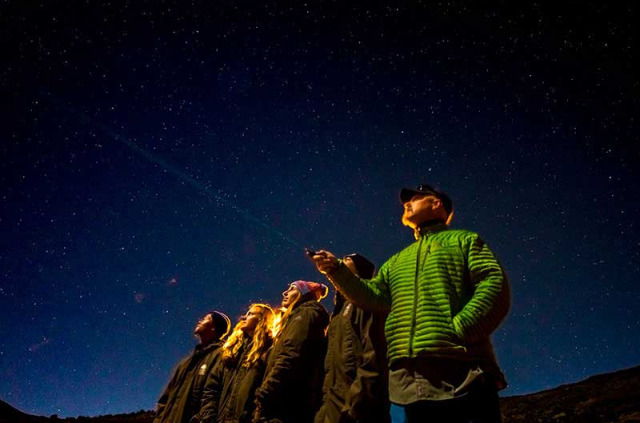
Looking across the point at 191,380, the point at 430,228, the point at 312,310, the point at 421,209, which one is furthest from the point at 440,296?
the point at 191,380

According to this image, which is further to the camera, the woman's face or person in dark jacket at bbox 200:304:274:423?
the woman's face

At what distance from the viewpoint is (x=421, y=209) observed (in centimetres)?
307

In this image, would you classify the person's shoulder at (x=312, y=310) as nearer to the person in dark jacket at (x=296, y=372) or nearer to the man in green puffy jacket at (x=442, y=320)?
the person in dark jacket at (x=296, y=372)

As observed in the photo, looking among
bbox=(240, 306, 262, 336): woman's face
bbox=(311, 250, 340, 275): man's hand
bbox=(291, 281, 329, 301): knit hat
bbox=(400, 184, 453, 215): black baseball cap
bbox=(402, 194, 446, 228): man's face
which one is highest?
bbox=(291, 281, 329, 301): knit hat

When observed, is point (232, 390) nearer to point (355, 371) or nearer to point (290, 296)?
point (290, 296)

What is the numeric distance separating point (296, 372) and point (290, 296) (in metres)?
1.56

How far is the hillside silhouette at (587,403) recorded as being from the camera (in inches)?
444

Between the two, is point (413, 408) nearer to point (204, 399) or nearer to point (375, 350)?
point (375, 350)

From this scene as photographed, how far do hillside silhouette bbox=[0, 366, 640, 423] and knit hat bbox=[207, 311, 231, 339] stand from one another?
34.0ft

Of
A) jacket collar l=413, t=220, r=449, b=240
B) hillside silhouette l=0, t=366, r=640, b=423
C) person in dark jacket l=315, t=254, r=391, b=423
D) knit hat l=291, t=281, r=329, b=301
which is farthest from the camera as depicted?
hillside silhouette l=0, t=366, r=640, b=423

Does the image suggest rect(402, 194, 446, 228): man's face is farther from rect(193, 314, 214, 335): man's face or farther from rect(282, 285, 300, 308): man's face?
rect(193, 314, 214, 335): man's face

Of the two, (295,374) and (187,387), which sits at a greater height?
(187,387)

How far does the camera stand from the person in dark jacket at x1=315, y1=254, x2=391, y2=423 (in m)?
3.46

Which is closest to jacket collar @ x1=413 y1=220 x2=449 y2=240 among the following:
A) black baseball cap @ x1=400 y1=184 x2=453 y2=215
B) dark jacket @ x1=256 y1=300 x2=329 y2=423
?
black baseball cap @ x1=400 y1=184 x2=453 y2=215
